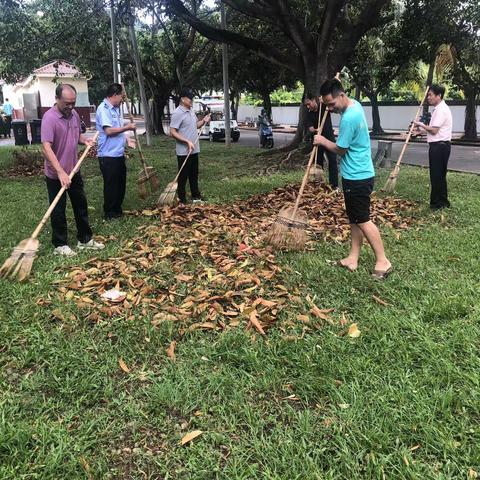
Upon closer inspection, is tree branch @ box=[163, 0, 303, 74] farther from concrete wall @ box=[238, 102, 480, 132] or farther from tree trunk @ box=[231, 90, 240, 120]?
tree trunk @ box=[231, 90, 240, 120]

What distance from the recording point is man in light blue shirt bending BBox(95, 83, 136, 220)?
6.42 m

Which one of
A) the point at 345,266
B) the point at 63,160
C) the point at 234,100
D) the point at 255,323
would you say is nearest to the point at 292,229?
the point at 345,266

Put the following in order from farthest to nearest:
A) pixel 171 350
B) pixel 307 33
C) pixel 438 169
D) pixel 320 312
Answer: pixel 307 33
pixel 438 169
pixel 320 312
pixel 171 350

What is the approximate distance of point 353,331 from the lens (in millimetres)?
3750

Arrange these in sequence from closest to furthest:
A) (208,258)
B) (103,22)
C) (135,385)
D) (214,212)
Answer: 1. (135,385)
2. (208,258)
3. (214,212)
4. (103,22)

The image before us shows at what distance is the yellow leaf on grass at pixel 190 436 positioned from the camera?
2.72 m

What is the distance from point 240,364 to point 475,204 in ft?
19.0

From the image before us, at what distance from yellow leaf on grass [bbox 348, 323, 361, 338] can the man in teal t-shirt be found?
1.03 m

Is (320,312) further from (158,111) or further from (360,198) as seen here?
(158,111)

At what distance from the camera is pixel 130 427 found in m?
2.85

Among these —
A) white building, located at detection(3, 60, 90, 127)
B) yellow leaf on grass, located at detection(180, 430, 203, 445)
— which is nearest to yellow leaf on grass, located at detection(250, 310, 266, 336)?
yellow leaf on grass, located at detection(180, 430, 203, 445)

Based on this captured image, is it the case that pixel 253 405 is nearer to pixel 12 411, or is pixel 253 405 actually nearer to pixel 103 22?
pixel 12 411

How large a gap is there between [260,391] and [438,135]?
518 centimetres

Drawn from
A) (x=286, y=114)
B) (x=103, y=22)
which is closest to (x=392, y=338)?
(x=103, y=22)
